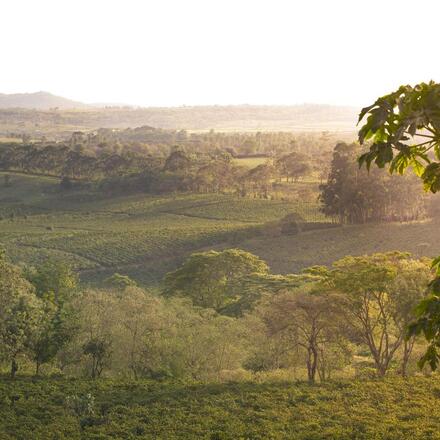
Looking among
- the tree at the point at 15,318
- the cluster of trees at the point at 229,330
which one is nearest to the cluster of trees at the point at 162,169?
the cluster of trees at the point at 229,330

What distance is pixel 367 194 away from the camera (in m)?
77.7

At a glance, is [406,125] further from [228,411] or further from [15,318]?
[15,318]

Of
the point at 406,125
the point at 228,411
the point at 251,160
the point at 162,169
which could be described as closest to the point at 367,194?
the point at 228,411

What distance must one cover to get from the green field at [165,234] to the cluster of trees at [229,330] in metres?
35.1

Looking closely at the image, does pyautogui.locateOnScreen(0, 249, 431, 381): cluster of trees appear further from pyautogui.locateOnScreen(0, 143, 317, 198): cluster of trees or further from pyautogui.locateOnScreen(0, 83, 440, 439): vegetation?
pyautogui.locateOnScreen(0, 143, 317, 198): cluster of trees

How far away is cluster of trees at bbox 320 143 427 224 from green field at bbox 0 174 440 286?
9.46 feet

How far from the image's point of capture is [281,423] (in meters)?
22.5

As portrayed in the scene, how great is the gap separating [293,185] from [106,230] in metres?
40.9

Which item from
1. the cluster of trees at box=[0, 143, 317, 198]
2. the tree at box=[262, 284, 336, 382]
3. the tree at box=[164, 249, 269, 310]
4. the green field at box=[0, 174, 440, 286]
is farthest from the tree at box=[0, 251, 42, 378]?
the cluster of trees at box=[0, 143, 317, 198]

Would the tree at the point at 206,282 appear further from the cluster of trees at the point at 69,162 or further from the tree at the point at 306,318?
the cluster of trees at the point at 69,162

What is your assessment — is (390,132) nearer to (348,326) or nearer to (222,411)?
(222,411)

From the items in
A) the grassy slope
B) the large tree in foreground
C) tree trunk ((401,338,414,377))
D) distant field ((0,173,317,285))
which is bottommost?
distant field ((0,173,317,285))

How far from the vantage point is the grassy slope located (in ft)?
70.7

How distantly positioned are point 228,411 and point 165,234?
63.6 metres
